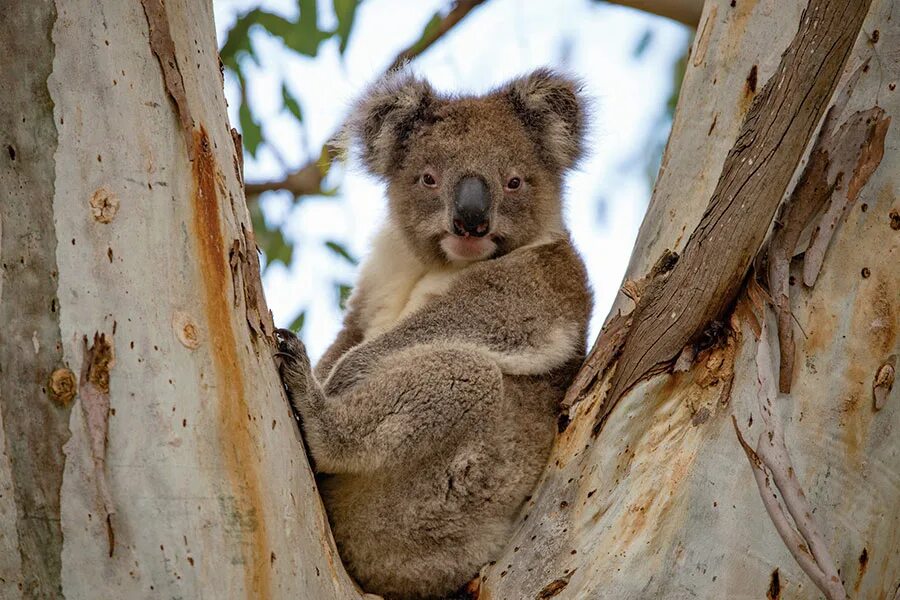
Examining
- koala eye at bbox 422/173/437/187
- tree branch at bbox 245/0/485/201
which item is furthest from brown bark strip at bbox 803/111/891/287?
tree branch at bbox 245/0/485/201

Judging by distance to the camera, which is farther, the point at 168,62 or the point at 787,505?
the point at 168,62

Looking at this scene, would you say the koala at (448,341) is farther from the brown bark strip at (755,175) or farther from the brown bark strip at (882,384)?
the brown bark strip at (882,384)

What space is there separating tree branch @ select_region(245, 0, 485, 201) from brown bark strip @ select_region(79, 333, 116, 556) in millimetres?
2354

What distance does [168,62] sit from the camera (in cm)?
217

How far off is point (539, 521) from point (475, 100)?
6.20 ft

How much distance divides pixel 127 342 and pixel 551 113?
2273 millimetres

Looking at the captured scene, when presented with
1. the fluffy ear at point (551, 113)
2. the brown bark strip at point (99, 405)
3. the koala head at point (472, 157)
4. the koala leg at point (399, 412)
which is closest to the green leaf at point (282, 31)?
the koala head at point (472, 157)

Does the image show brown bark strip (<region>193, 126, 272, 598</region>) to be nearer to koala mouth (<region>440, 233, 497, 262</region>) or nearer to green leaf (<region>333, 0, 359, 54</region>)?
koala mouth (<region>440, 233, 497, 262</region>)

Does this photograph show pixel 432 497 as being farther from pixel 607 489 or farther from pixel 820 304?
pixel 820 304

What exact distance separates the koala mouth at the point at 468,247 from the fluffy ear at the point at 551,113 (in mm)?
495

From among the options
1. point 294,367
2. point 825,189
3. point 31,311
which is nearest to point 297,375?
point 294,367

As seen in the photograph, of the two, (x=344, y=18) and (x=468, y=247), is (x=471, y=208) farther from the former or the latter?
(x=344, y=18)

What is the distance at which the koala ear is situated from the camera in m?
3.83

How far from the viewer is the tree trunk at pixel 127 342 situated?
6.28 feet
